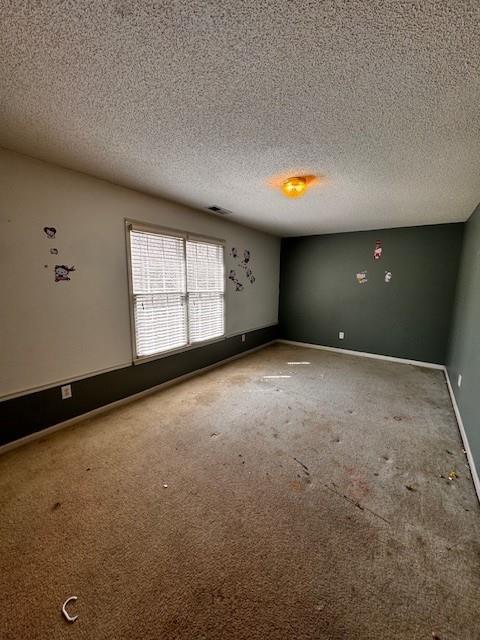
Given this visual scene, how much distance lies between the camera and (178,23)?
1001 mm

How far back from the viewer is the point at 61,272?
2.38m

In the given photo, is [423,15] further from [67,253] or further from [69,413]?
[69,413]

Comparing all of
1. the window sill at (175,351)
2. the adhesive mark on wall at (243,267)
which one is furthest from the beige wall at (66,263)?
the adhesive mark on wall at (243,267)

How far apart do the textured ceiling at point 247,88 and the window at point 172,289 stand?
0.85 metres

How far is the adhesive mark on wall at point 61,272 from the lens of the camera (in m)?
2.35

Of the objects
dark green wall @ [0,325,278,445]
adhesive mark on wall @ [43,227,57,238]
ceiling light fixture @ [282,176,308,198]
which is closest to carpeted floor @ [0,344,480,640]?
dark green wall @ [0,325,278,445]

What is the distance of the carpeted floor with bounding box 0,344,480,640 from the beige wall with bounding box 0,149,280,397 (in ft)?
2.27

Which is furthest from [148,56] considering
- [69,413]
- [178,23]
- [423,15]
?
[69,413]

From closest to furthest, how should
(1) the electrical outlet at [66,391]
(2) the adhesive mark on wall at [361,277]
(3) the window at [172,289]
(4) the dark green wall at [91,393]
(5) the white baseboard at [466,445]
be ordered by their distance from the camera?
(5) the white baseboard at [466,445], (4) the dark green wall at [91,393], (1) the electrical outlet at [66,391], (3) the window at [172,289], (2) the adhesive mark on wall at [361,277]

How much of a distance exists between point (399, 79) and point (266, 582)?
2.48 m

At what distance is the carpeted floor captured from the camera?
110 centimetres

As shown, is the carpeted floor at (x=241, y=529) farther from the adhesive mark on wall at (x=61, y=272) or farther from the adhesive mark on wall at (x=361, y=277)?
the adhesive mark on wall at (x=361, y=277)

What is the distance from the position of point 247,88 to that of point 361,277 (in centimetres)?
416

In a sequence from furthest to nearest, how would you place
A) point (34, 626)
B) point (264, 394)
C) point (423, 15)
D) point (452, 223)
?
point (452, 223) < point (264, 394) < point (34, 626) < point (423, 15)
